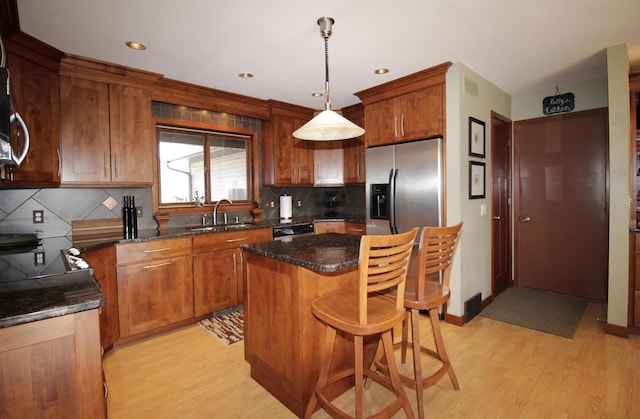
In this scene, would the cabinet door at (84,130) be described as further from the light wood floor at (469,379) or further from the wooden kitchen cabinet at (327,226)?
the wooden kitchen cabinet at (327,226)

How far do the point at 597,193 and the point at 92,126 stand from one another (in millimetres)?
5358

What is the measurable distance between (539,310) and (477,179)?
158 centimetres

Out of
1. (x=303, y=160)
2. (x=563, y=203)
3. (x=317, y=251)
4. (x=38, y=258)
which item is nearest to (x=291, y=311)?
(x=317, y=251)

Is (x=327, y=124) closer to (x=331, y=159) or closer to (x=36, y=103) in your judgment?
(x=36, y=103)

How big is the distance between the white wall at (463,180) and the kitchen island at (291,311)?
1397mm

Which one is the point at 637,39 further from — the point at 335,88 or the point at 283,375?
the point at 283,375

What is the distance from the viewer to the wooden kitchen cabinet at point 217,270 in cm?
323

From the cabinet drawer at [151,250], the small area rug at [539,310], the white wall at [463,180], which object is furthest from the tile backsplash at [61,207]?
the small area rug at [539,310]

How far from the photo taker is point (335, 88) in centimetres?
373

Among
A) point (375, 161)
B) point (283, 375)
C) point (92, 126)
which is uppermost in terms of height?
point (92, 126)

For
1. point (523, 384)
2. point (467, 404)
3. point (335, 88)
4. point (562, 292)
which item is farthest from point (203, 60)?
point (562, 292)

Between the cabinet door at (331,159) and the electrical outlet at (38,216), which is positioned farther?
the cabinet door at (331,159)

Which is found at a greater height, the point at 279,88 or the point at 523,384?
the point at 279,88

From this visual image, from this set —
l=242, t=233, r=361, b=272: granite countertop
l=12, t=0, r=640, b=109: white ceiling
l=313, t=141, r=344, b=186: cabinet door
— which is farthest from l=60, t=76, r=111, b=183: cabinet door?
l=313, t=141, r=344, b=186: cabinet door
